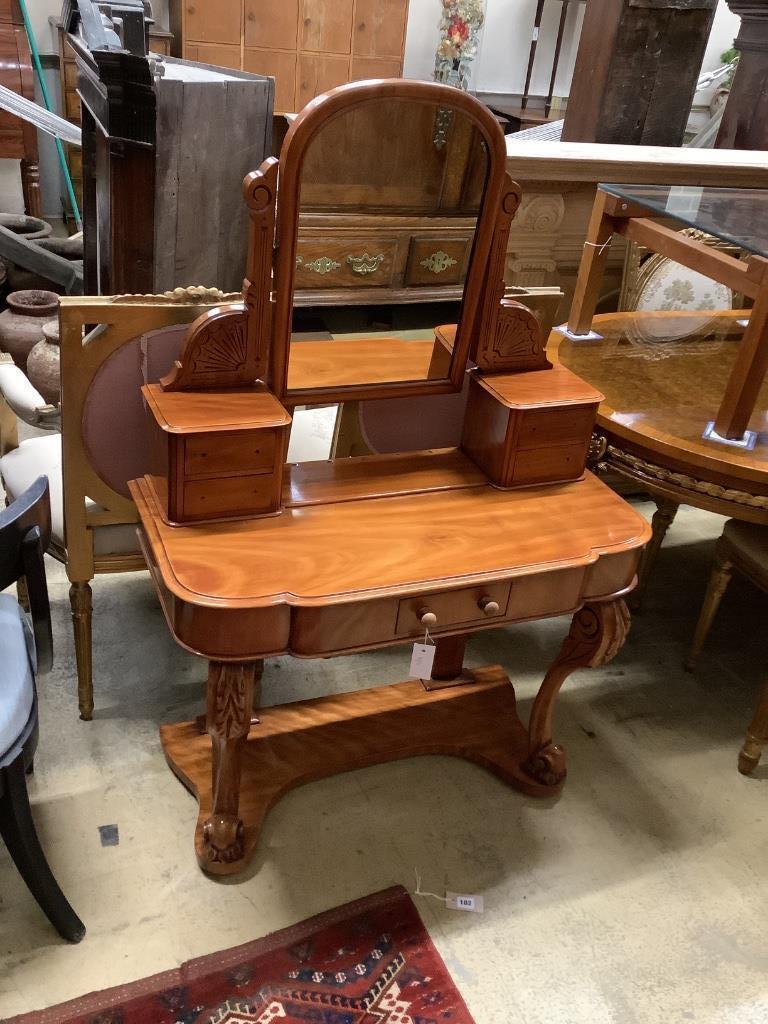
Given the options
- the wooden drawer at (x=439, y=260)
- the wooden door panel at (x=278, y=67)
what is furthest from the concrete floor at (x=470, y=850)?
the wooden door panel at (x=278, y=67)

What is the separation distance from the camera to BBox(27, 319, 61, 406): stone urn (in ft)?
11.5

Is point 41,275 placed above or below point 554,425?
below

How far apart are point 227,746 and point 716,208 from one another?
1804 mm

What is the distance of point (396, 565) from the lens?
1.56 m

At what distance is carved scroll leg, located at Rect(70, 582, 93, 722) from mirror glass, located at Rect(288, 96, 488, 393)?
32.0 inches

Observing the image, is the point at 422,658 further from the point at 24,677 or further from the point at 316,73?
the point at 316,73

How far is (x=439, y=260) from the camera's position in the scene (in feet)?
8.08

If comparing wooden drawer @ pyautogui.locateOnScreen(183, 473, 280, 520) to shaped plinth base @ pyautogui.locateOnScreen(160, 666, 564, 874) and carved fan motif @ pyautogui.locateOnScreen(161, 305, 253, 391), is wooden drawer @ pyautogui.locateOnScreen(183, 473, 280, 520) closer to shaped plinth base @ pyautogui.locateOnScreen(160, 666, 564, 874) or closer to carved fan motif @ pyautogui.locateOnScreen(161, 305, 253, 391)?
carved fan motif @ pyautogui.locateOnScreen(161, 305, 253, 391)

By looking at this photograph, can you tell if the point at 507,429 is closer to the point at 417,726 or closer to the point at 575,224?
the point at 417,726

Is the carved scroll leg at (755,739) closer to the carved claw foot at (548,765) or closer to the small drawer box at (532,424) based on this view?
the carved claw foot at (548,765)

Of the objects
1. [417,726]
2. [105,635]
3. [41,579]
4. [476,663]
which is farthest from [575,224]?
[41,579]

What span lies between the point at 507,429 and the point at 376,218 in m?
0.72

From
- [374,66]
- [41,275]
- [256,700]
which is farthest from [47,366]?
[374,66]


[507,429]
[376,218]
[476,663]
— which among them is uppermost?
[376,218]
